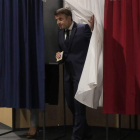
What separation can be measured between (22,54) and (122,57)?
1079 mm

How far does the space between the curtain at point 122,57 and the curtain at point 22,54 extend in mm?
672

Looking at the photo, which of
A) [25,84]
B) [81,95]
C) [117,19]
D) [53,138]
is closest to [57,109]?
[53,138]

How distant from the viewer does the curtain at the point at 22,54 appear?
8.84ft

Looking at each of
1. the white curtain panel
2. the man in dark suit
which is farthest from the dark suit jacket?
the white curtain panel

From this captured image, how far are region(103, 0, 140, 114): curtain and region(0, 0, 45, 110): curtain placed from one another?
0.67 m

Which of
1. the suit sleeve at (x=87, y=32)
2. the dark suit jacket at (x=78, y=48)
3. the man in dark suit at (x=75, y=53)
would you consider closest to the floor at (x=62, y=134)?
the man in dark suit at (x=75, y=53)

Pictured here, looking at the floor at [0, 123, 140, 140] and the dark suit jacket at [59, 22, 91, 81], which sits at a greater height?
the dark suit jacket at [59, 22, 91, 81]

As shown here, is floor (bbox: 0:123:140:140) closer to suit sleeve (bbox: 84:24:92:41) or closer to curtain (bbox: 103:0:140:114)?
curtain (bbox: 103:0:140:114)

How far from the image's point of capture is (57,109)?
3.63 m

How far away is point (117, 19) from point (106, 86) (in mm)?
640

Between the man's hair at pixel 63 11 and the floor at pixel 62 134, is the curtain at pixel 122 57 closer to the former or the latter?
the man's hair at pixel 63 11

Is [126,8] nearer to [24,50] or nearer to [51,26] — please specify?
[51,26]

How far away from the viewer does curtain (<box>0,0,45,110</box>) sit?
2.69 m

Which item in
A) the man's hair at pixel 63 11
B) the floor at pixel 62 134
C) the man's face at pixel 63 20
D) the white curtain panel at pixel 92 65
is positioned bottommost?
the floor at pixel 62 134
